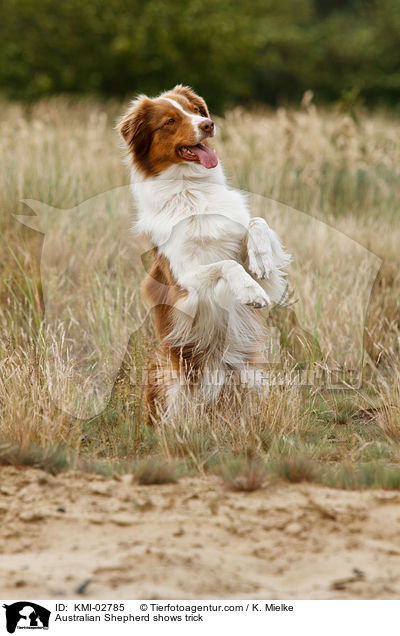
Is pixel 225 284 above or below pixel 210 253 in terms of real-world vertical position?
below

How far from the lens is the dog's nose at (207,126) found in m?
4.15

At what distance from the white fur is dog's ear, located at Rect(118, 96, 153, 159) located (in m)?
0.16

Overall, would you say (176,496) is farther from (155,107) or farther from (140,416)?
(155,107)

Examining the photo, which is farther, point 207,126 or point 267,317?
point 267,317

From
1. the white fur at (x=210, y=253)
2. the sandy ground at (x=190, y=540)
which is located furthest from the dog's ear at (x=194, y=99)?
the sandy ground at (x=190, y=540)

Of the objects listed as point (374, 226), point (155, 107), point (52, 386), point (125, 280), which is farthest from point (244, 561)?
point (374, 226)

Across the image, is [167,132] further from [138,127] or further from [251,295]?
[251,295]

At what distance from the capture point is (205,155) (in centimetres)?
429

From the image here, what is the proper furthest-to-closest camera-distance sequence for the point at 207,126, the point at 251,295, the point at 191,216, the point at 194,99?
the point at 194,99
the point at 191,216
the point at 207,126
the point at 251,295

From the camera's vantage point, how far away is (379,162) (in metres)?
9.23

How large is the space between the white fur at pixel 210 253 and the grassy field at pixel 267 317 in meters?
0.36

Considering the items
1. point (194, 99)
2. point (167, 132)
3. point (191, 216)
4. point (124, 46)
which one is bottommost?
point (191, 216)
